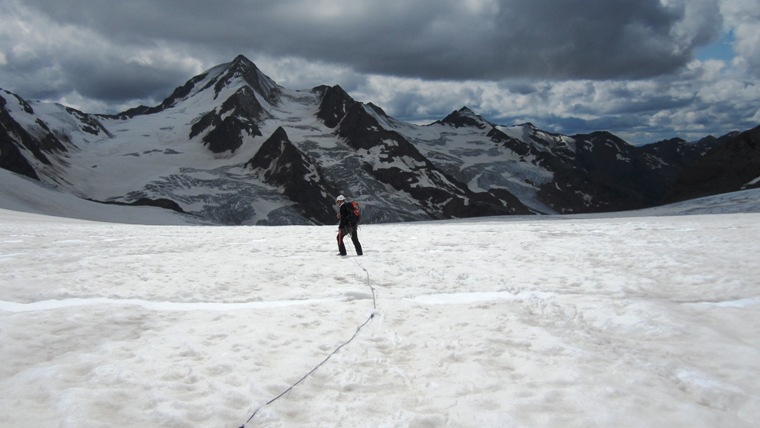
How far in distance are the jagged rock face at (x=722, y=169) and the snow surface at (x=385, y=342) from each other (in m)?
118

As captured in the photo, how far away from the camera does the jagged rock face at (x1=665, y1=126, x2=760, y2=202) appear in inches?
4331

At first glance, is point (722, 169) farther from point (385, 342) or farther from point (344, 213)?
point (385, 342)

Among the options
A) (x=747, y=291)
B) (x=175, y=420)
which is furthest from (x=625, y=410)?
(x=747, y=291)

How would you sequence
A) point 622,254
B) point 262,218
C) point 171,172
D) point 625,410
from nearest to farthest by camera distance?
point 625,410
point 622,254
point 262,218
point 171,172

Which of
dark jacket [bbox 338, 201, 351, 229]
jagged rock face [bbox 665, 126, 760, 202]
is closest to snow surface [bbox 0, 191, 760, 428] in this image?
dark jacket [bbox 338, 201, 351, 229]

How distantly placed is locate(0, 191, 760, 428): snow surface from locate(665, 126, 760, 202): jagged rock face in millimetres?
118262

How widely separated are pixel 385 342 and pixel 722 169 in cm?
14042

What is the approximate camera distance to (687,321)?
27.0 feet

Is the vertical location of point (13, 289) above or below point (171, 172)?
below

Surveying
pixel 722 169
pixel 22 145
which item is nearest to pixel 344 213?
pixel 722 169

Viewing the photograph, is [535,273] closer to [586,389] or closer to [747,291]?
[747,291]

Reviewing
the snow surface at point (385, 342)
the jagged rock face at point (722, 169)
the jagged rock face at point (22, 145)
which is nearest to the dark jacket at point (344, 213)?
the snow surface at point (385, 342)

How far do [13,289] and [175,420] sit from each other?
783 cm

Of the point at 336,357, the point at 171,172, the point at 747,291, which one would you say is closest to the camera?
the point at 336,357
